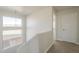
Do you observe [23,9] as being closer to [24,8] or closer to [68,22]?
[24,8]

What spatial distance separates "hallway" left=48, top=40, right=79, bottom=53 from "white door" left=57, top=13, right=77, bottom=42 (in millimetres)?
75

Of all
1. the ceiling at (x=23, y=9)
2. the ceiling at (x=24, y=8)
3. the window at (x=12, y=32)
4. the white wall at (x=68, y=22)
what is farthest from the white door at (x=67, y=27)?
the window at (x=12, y=32)

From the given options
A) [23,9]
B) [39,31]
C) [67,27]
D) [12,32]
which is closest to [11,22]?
[12,32]

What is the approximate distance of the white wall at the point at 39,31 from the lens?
172cm

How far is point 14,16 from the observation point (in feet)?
5.58

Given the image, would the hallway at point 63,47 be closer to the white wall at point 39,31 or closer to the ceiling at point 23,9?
the white wall at point 39,31

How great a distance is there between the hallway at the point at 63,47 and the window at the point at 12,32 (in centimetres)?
57

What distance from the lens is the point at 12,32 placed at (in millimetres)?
1728

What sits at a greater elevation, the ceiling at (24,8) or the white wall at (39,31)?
the ceiling at (24,8)

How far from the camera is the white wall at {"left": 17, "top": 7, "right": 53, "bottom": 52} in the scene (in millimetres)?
1725

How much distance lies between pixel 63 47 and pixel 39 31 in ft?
1.59
